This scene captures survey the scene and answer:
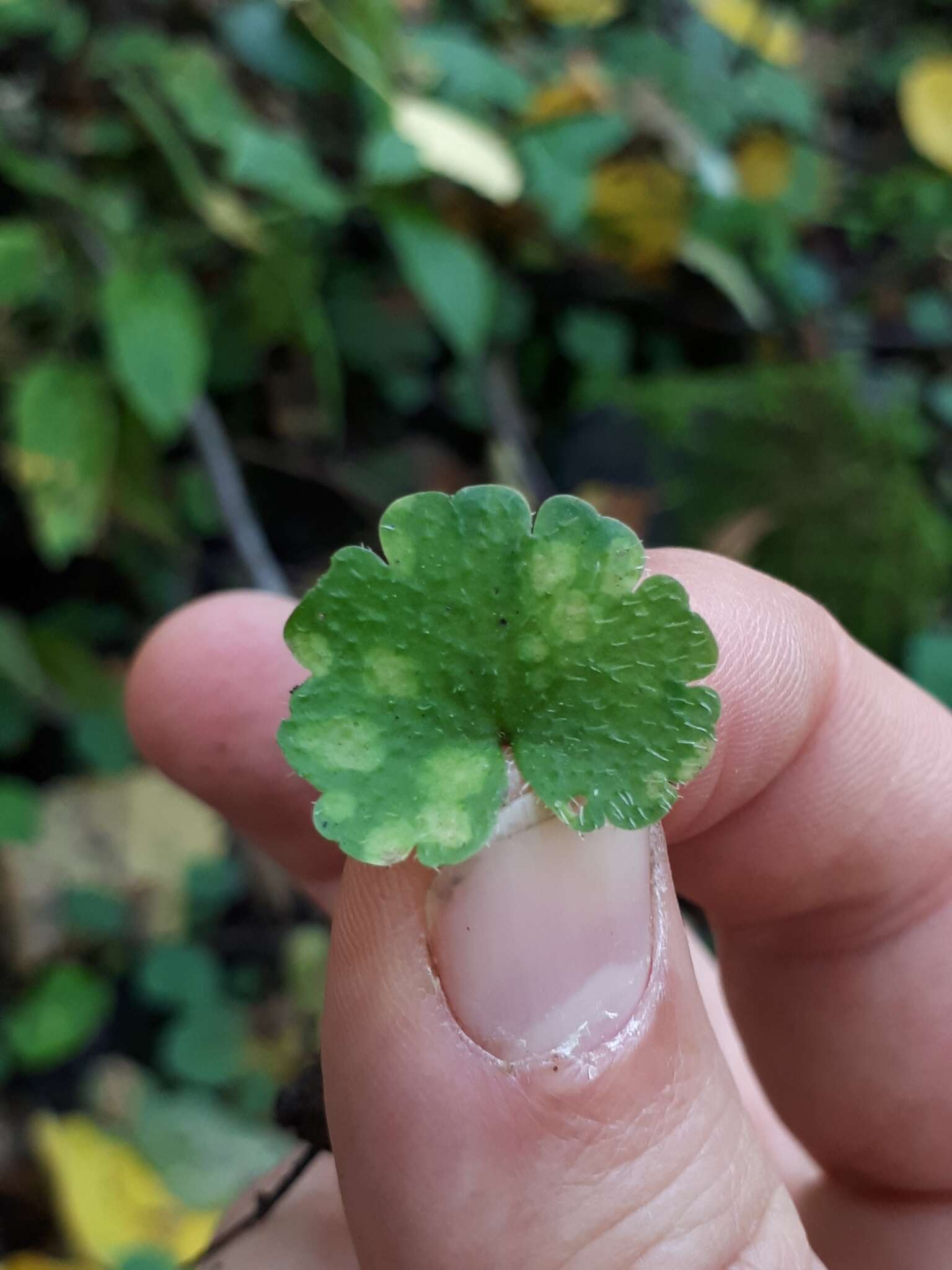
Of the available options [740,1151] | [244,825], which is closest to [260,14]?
[244,825]

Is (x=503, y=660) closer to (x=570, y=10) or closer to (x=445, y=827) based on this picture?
(x=445, y=827)

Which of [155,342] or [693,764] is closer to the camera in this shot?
[693,764]

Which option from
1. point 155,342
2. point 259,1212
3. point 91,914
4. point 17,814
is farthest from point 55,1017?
point 155,342

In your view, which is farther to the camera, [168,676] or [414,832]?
[168,676]

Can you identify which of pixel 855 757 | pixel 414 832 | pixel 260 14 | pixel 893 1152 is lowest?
pixel 893 1152

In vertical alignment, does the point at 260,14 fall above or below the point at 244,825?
above

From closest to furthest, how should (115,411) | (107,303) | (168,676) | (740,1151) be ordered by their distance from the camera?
(740,1151) → (168,676) → (107,303) → (115,411)

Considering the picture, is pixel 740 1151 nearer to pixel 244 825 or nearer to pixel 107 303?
pixel 244 825
